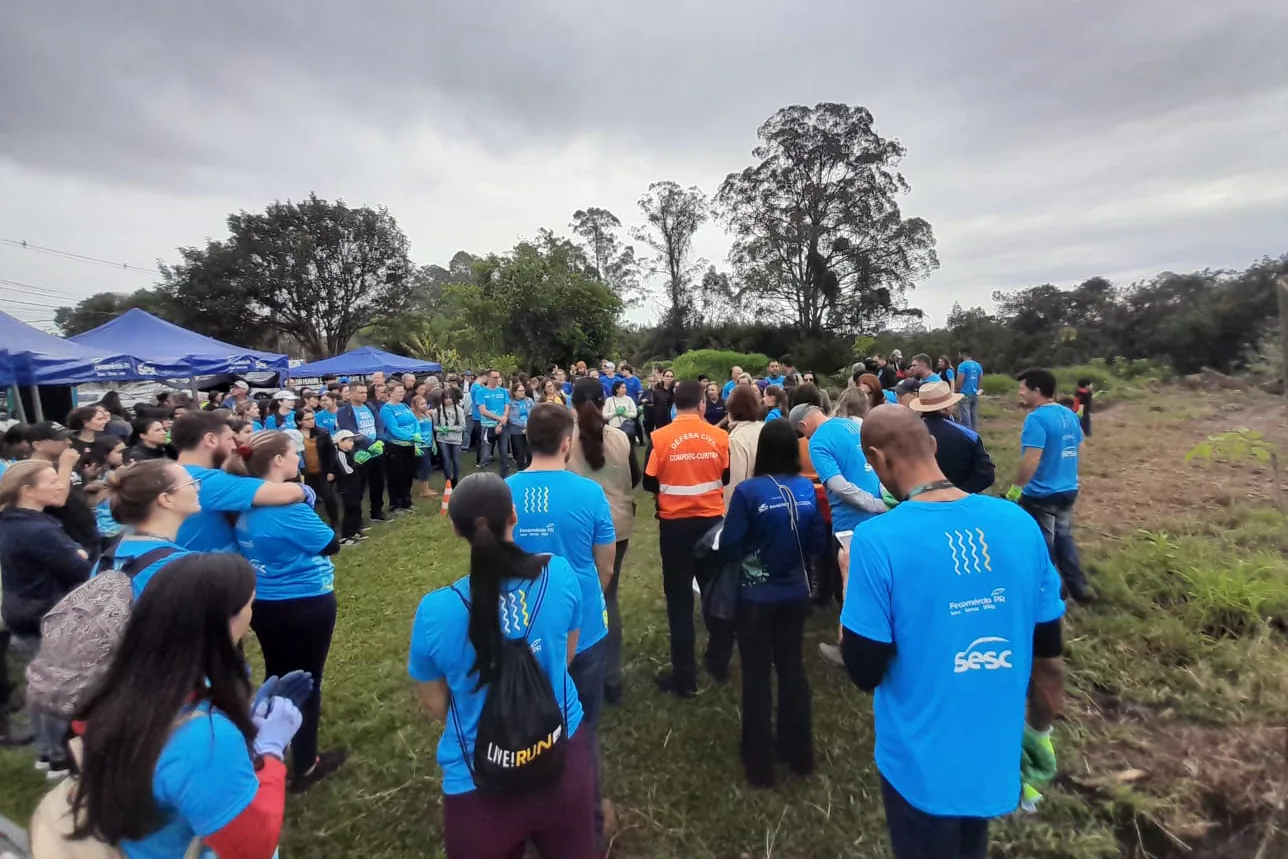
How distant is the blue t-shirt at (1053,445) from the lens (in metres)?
4.63

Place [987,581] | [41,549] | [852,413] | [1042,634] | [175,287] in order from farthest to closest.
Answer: [175,287]
[852,413]
[41,549]
[1042,634]
[987,581]

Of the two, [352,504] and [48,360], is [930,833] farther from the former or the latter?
[48,360]

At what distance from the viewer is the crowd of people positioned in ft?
4.49

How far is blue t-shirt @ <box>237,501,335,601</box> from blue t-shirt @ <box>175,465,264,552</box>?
8 centimetres

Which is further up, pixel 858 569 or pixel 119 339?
pixel 119 339

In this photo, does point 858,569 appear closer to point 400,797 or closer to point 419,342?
point 400,797

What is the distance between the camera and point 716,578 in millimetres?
3242

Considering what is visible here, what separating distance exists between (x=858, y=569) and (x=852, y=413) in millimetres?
2776

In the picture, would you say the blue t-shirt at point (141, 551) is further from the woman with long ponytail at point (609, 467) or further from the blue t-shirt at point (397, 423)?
the blue t-shirt at point (397, 423)

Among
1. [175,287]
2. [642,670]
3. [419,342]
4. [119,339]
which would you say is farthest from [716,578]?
[175,287]

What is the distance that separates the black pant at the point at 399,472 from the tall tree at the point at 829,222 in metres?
24.9

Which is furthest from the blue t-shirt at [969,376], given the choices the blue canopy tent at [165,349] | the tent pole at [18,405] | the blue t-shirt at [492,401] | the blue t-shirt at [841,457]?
the tent pole at [18,405]

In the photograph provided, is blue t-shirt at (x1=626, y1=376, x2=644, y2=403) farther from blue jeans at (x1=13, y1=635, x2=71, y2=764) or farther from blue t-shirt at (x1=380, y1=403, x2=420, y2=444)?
blue jeans at (x1=13, y1=635, x2=71, y2=764)

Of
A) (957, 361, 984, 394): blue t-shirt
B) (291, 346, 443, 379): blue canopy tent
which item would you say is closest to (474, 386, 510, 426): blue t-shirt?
(957, 361, 984, 394): blue t-shirt
